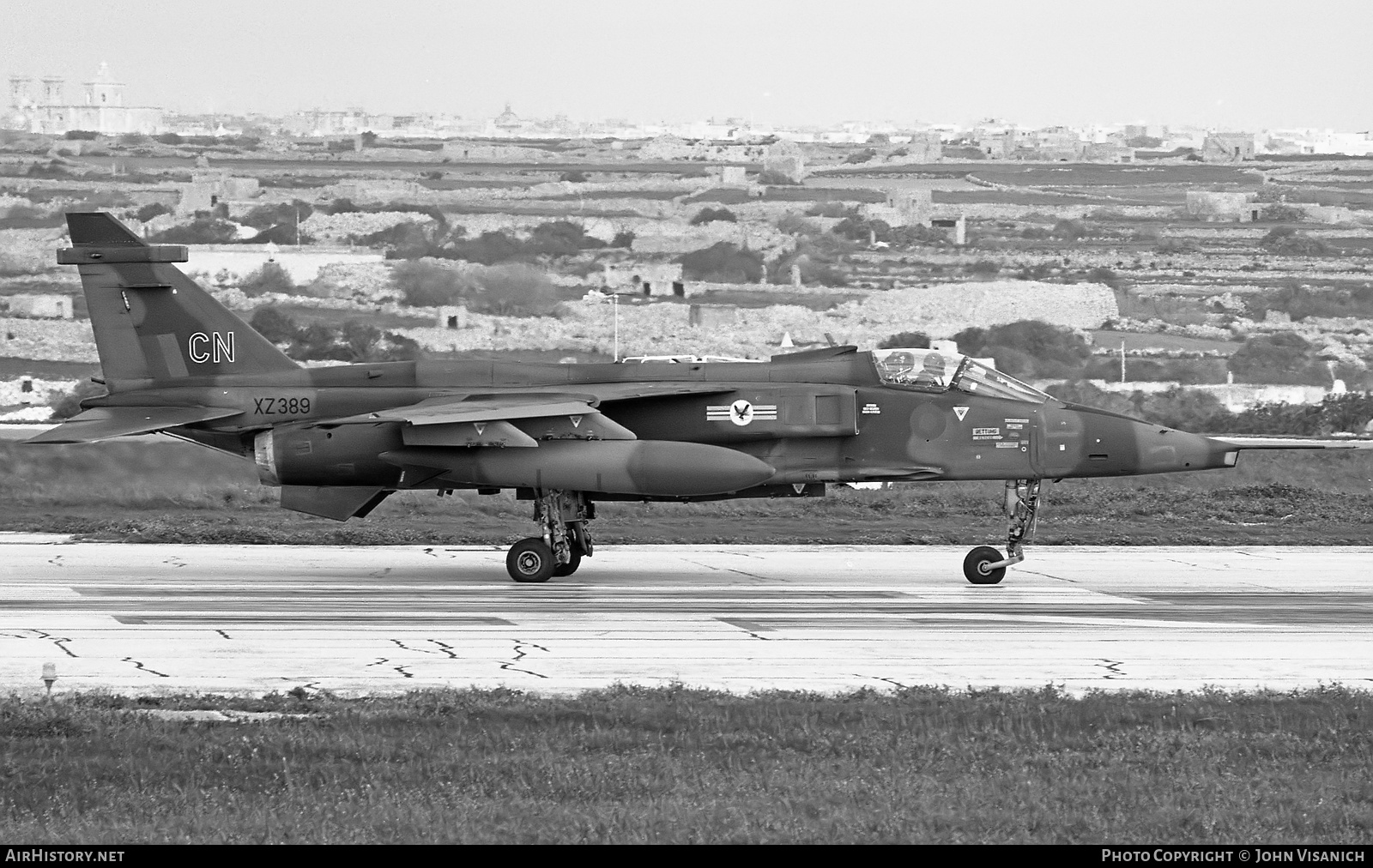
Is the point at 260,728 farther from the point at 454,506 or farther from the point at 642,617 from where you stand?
the point at 454,506

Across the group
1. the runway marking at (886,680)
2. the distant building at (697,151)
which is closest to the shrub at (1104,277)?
the distant building at (697,151)

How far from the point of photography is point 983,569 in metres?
19.4

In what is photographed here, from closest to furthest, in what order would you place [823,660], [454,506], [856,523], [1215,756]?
[1215,756], [823,660], [856,523], [454,506]

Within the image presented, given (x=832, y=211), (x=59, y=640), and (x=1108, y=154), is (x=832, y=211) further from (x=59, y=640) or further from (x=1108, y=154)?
(x=59, y=640)

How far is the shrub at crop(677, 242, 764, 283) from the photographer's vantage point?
92.7 metres

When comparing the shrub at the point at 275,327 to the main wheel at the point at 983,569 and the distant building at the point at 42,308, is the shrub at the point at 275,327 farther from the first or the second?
the main wheel at the point at 983,569

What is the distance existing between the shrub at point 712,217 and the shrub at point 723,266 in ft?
61.9

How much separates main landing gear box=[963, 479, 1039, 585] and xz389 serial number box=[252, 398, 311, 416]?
8.13 meters

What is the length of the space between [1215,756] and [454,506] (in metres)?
20.5

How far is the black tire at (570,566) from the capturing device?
64.3 ft

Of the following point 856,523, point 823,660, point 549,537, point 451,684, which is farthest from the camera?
point 856,523

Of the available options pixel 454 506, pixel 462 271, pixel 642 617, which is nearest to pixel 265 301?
pixel 462 271

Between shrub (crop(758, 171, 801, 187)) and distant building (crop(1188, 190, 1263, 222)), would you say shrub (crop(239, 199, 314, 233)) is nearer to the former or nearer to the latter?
shrub (crop(758, 171, 801, 187))

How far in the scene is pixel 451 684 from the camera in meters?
12.5
